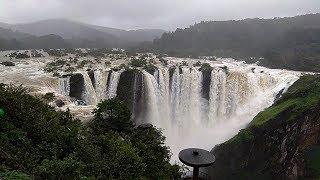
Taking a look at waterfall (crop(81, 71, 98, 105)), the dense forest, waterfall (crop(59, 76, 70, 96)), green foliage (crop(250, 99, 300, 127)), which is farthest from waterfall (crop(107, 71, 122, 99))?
the dense forest

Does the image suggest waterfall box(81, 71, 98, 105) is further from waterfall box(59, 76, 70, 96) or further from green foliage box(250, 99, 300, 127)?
green foliage box(250, 99, 300, 127)

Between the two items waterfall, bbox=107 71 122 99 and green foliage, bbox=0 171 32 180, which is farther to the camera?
waterfall, bbox=107 71 122 99

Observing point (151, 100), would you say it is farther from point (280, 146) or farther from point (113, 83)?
point (280, 146)

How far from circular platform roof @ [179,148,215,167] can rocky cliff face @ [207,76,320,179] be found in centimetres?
1408

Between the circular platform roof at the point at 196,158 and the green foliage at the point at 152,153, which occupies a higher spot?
the circular platform roof at the point at 196,158

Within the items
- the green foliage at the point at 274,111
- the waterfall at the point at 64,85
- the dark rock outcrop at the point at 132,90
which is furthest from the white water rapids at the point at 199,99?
the green foliage at the point at 274,111

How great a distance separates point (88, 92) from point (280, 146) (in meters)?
16.0

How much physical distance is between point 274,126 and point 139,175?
15503 mm

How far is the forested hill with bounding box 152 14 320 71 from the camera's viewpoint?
68000 mm

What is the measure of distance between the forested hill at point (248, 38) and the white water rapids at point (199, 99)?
1722 cm

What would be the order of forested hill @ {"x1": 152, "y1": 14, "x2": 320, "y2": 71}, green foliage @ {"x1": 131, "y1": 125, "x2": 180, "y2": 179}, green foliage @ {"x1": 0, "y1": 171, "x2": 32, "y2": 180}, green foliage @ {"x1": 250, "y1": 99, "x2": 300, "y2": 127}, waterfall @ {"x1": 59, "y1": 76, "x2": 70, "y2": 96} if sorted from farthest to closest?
forested hill @ {"x1": 152, "y1": 14, "x2": 320, "y2": 71} → waterfall @ {"x1": 59, "y1": 76, "x2": 70, "y2": 96} → green foliage @ {"x1": 250, "y1": 99, "x2": 300, "y2": 127} → green foliage @ {"x1": 131, "y1": 125, "x2": 180, "y2": 179} → green foliage @ {"x1": 0, "y1": 171, "x2": 32, "y2": 180}

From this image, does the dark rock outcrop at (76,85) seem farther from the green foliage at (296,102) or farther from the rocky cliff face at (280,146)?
the green foliage at (296,102)

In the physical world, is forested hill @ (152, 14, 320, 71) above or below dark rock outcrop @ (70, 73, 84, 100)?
above

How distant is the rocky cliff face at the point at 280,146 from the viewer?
26719 mm
